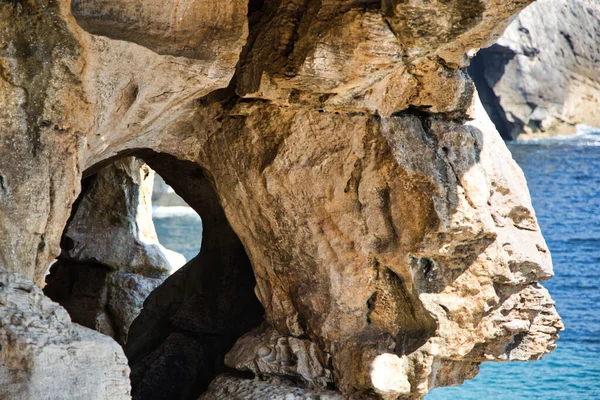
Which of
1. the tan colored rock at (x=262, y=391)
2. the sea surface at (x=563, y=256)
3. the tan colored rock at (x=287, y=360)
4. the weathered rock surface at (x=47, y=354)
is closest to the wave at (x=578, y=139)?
the sea surface at (x=563, y=256)

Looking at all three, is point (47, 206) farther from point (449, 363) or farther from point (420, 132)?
point (449, 363)

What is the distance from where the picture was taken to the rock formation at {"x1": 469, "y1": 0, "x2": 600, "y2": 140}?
23.0 metres

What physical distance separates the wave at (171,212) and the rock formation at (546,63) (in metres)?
9.51

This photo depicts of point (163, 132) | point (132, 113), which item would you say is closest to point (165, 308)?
point (163, 132)

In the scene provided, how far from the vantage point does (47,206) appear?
143 inches

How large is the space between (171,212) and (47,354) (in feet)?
55.6

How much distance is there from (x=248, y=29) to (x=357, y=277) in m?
1.44

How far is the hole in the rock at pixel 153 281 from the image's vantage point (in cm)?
558

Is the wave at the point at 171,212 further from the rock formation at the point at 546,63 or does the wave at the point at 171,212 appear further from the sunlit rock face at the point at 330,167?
the sunlit rock face at the point at 330,167

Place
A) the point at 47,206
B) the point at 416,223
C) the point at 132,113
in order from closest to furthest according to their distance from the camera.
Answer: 1. the point at 47,206
2. the point at 132,113
3. the point at 416,223

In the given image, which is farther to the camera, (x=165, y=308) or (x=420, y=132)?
(x=165, y=308)

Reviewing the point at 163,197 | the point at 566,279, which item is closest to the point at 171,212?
the point at 163,197

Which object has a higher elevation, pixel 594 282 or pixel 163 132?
pixel 163 132

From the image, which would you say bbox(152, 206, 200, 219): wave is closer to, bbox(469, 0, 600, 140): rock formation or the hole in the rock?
bbox(469, 0, 600, 140): rock formation
